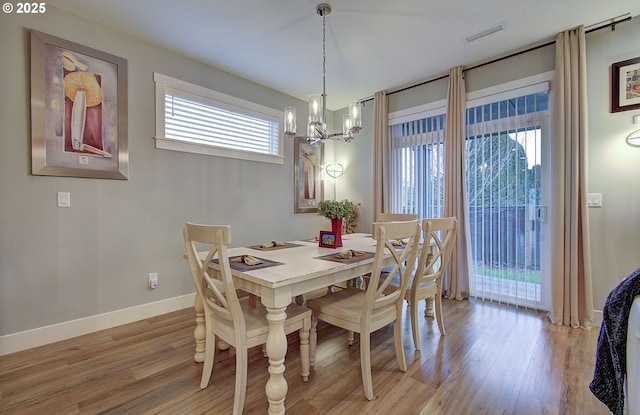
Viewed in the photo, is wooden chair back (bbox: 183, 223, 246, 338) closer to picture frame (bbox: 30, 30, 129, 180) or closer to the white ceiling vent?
picture frame (bbox: 30, 30, 129, 180)

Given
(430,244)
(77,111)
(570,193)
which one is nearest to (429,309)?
(430,244)

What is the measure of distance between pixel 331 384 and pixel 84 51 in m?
3.21

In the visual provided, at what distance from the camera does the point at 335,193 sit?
15.6ft

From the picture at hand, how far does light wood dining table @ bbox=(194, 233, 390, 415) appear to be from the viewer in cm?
142

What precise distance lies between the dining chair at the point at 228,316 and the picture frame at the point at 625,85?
124 inches

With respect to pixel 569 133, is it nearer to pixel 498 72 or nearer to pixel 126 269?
pixel 498 72

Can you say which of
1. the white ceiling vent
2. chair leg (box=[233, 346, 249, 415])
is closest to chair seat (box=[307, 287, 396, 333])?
chair leg (box=[233, 346, 249, 415])

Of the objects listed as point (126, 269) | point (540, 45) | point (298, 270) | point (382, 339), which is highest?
point (540, 45)

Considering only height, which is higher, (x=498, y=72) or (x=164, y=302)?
(x=498, y=72)

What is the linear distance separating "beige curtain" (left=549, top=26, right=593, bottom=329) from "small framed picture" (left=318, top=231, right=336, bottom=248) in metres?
2.11

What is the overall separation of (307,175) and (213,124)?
1.53 metres

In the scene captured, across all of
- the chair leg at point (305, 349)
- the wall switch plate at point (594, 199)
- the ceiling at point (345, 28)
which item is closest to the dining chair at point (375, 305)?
the chair leg at point (305, 349)

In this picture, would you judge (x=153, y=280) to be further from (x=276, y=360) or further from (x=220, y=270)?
(x=276, y=360)

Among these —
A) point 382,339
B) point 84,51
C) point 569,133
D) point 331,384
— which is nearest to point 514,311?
point 382,339
